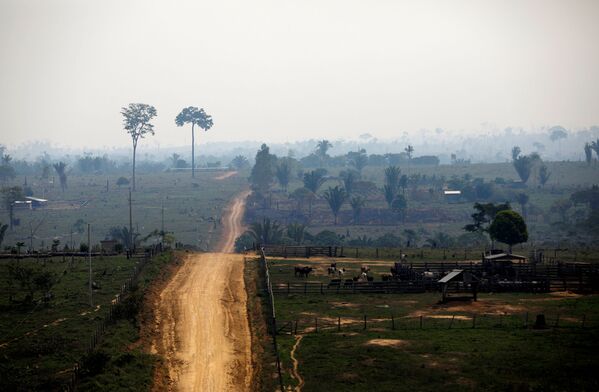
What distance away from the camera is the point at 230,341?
41.4 metres

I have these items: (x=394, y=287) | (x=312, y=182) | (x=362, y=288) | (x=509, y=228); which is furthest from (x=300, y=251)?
(x=312, y=182)

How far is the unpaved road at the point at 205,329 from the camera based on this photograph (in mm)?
35781

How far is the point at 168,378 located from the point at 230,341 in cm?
665

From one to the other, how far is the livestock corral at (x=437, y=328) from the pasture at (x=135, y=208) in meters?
67.0

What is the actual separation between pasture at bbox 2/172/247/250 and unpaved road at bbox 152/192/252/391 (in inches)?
2401

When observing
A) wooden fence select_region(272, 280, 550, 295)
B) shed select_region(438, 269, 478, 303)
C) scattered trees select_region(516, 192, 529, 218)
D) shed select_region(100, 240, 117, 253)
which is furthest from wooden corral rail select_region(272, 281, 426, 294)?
scattered trees select_region(516, 192, 529, 218)

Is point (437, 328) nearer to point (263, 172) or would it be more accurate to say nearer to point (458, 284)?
point (458, 284)

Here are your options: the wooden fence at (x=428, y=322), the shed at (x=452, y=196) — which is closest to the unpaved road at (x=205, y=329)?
the wooden fence at (x=428, y=322)

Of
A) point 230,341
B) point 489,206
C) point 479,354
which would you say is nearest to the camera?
point 479,354

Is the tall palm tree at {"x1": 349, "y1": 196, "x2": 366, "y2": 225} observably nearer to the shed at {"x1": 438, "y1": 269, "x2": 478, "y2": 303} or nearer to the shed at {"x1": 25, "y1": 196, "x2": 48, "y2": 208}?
the shed at {"x1": 25, "y1": 196, "x2": 48, "y2": 208}

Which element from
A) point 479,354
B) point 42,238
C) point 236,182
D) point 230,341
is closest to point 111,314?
point 230,341

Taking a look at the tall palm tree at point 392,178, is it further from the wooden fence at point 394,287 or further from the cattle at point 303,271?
the wooden fence at point 394,287

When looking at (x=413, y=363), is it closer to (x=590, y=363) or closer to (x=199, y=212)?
(x=590, y=363)

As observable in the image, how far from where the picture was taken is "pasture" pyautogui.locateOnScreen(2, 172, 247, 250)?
127188 mm
